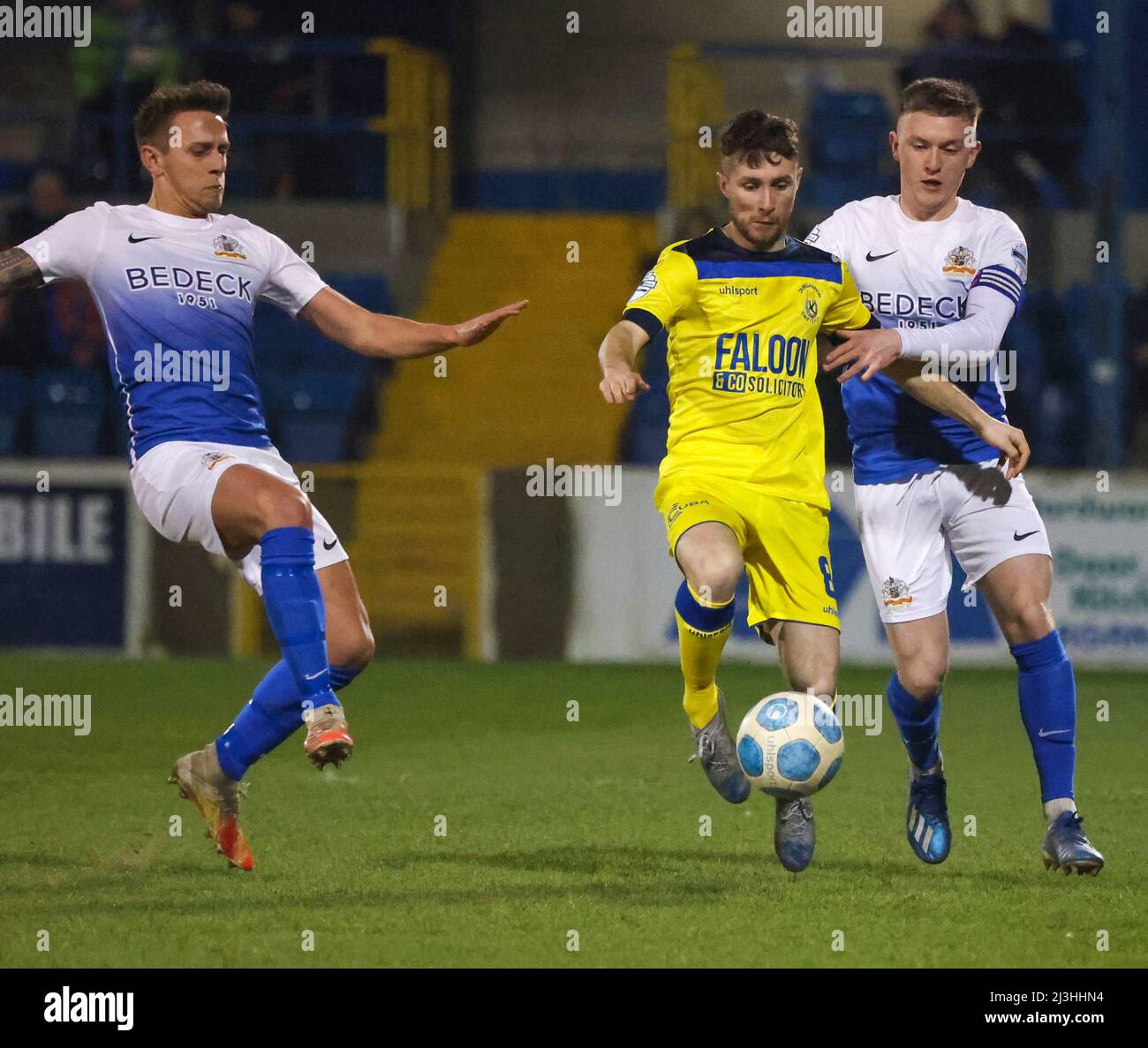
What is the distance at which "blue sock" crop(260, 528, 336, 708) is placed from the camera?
545 centimetres

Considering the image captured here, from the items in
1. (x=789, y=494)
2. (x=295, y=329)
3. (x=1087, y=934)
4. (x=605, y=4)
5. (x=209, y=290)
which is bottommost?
(x=1087, y=934)

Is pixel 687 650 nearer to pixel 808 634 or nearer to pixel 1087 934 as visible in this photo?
pixel 808 634

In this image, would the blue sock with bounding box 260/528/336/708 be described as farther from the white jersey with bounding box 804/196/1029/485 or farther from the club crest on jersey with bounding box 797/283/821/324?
the white jersey with bounding box 804/196/1029/485

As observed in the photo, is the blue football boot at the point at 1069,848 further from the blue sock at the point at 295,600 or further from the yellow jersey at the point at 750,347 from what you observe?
the blue sock at the point at 295,600

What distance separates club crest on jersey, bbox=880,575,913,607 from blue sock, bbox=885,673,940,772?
0.73 feet

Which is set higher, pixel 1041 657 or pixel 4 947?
pixel 1041 657

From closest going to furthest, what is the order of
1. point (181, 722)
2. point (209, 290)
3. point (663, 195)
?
point (209, 290) < point (181, 722) < point (663, 195)

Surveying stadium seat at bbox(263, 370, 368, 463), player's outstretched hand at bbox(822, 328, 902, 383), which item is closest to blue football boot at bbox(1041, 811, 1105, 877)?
player's outstretched hand at bbox(822, 328, 902, 383)

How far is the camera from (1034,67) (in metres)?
15.4

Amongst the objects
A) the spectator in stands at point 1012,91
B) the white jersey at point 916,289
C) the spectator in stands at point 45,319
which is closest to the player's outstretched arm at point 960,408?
the white jersey at point 916,289

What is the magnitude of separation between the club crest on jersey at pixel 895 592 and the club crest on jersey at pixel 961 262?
3.10 feet

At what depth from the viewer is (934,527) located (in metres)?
6.13

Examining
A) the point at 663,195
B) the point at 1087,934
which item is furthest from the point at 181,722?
the point at 663,195

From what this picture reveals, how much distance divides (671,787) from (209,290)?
9.36ft
